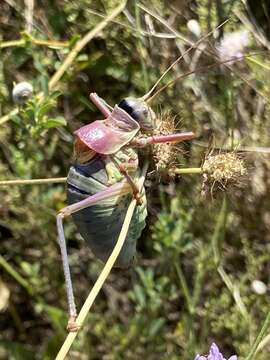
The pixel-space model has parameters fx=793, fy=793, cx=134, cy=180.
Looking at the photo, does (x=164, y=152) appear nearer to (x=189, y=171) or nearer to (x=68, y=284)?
(x=189, y=171)

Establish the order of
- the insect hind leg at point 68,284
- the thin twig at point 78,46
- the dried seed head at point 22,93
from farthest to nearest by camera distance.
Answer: the thin twig at point 78,46 → the dried seed head at point 22,93 → the insect hind leg at point 68,284

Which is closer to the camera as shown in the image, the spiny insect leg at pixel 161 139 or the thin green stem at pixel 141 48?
the spiny insect leg at pixel 161 139

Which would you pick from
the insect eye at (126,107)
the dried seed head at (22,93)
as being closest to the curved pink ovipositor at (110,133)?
the insect eye at (126,107)

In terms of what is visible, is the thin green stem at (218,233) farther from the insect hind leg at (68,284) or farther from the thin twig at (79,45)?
the insect hind leg at (68,284)

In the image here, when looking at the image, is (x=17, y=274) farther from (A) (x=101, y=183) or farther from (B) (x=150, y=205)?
(A) (x=101, y=183)

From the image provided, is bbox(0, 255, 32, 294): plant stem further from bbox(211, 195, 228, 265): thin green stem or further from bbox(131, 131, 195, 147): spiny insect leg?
bbox(131, 131, 195, 147): spiny insect leg

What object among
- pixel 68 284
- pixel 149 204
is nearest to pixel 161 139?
pixel 68 284

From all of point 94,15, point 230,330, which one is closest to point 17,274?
point 230,330
